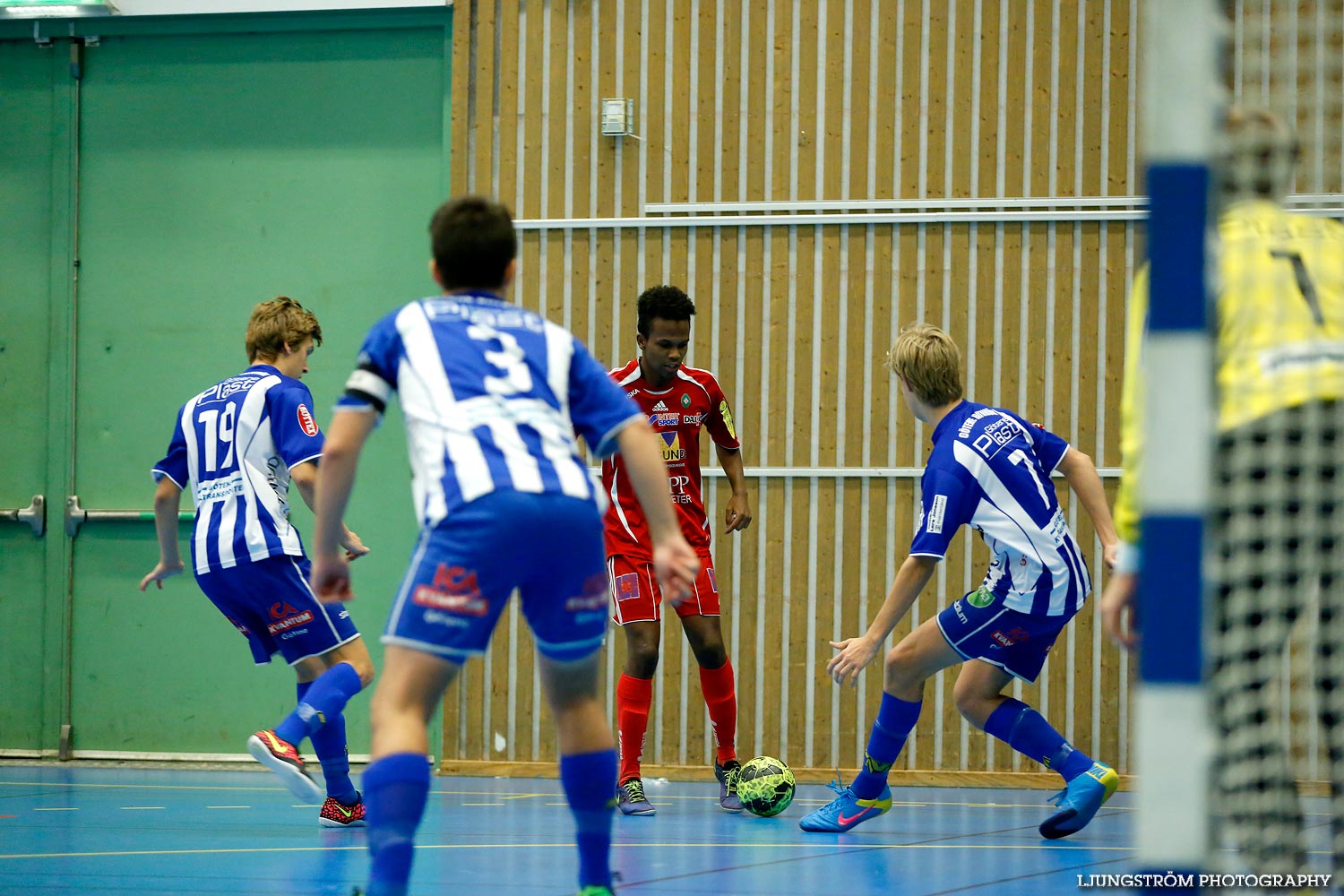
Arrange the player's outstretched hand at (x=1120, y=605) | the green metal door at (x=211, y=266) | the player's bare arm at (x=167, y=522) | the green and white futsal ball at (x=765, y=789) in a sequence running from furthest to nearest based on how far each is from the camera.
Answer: the green metal door at (x=211, y=266)
the green and white futsal ball at (x=765, y=789)
the player's bare arm at (x=167, y=522)
the player's outstretched hand at (x=1120, y=605)

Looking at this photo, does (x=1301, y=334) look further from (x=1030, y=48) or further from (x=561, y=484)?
(x=1030, y=48)

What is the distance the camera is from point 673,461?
6.64 meters

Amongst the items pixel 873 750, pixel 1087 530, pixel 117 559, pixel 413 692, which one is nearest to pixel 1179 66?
pixel 413 692

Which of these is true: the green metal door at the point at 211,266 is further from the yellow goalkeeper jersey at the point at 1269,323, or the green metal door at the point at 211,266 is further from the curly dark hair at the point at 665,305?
the yellow goalkeeper jersey at the point at 1269,323

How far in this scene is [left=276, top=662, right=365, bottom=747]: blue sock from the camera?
5246mm

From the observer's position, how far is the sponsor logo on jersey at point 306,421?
18.2 feet

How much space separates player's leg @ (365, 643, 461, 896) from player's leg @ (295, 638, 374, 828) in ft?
8.26

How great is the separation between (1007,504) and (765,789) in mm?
1805

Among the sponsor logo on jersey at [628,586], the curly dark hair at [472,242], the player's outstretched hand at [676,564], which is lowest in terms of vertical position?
the sponsor logo on jersey at [628,586]

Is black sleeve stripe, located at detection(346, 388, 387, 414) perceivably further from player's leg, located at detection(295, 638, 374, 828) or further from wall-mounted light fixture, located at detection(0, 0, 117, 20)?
wall-mounted light fixture, located at detection(0, 0, 117, 20)

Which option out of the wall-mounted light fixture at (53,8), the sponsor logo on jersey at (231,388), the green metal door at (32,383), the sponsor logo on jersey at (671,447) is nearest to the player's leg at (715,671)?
the sponsor logo on jersey at (671,447)

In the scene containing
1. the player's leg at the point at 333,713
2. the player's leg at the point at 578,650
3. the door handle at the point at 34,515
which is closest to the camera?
the player's leg at the point at 578,650

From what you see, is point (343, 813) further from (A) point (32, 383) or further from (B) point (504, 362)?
(A) point (32, 383)

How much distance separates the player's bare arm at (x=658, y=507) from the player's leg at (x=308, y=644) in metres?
2.54
